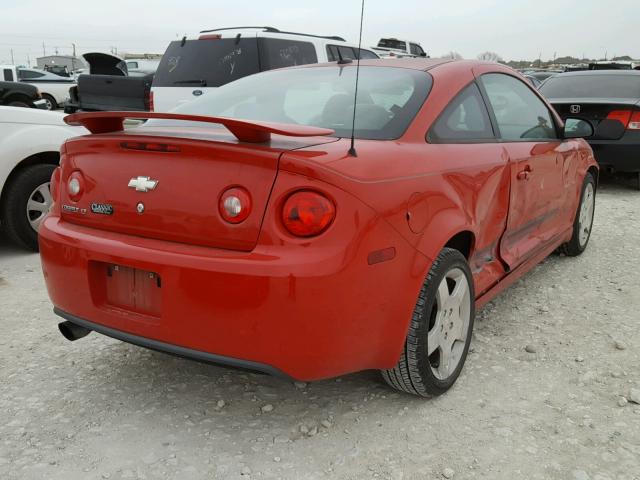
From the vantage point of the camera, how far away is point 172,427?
249 cm

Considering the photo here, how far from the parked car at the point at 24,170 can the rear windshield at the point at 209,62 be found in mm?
2209

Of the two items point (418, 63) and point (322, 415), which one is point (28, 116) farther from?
point (322, 415)

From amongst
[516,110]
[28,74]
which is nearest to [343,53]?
[516,110]

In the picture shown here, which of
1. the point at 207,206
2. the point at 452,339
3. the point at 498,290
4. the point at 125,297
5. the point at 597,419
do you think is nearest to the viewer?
the point at 207,206

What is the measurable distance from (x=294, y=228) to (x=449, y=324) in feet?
3.34

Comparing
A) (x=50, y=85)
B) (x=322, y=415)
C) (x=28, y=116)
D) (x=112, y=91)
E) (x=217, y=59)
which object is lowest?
(x=50, y=85)

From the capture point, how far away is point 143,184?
2.29 meters

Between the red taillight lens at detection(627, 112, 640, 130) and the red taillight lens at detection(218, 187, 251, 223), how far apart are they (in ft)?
21.3

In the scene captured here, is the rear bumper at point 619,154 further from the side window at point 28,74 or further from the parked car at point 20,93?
the side window at point 28,74

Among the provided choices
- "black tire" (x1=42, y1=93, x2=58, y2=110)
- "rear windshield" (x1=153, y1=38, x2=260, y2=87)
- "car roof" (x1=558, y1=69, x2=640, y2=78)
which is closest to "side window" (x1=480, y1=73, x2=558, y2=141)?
"rear windshield" (x1=153, y1=38, x2=260, y2=87)

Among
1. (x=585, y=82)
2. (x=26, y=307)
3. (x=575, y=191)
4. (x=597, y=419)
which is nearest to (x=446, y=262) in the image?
(x=597, y=419)

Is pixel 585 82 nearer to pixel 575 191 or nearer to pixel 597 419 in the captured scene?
pixel 575 191

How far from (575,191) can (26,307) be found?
3.78 meters

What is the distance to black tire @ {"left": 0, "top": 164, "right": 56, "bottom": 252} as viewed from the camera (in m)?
4.86
